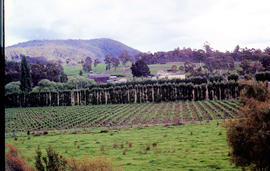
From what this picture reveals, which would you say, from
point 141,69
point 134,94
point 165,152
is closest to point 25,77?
point 134,94

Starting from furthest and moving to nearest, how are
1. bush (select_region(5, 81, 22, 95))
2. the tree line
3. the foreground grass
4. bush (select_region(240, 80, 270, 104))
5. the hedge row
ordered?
bush (select_region(5, 81, 22, 95)) → the tree line → the hedge row → the foreground grass → bush (select_region(240, 80, 270, 104))

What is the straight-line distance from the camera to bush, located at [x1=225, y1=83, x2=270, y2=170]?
7.63 m

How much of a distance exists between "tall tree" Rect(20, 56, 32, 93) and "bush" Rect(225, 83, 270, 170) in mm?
39023

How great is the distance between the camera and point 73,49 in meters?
185

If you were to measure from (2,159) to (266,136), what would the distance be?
7.11 m

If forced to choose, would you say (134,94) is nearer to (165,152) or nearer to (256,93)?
(165,152)

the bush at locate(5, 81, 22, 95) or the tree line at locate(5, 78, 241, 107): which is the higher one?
the bush at locate(5, 81, 22, 95)

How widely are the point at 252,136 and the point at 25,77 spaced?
46702 mm

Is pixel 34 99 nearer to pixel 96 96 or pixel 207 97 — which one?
pixel 96 96

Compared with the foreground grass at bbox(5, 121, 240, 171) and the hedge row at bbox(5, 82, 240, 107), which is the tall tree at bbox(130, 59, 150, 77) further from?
the foreground grass at bbox(5, 121, 240, 171)

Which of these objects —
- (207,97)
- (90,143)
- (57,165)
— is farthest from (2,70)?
(207,97)

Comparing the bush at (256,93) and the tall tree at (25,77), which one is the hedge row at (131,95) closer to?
the tall tree at (25,77)

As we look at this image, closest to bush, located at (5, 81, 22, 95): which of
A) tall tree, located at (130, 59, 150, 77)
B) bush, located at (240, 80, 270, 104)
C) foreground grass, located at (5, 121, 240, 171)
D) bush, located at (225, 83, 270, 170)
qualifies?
tall tree, located at (130, 59, 150, 77)

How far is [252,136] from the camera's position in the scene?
779 centimetres
